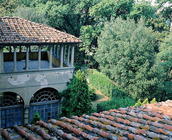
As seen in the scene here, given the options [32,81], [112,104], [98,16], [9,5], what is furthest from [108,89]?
Answer: [9,5]

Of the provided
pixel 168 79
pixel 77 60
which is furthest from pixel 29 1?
pixel 168 79

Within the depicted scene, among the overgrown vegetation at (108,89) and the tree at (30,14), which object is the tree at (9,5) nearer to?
the tree at (30,14)

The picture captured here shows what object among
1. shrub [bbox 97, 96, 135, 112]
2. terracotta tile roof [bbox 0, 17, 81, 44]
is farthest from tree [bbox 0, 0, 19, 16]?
shrub [bbox 97, 96, 135, 112]

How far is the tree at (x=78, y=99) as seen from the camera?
1869 centimetres

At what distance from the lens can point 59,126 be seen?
632 cm

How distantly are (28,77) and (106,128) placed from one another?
13.0 meters

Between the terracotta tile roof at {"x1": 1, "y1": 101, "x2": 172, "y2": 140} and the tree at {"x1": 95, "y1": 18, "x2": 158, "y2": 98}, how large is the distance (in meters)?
17.3

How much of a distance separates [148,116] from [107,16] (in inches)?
1133

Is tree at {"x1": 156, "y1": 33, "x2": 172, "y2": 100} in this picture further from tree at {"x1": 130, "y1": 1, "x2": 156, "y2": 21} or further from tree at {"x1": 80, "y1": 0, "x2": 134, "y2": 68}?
tree at {"x1": 80, "y1": 0, "x2": 134, "y2": 68}

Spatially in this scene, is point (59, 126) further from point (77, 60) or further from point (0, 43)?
point (77, 60)

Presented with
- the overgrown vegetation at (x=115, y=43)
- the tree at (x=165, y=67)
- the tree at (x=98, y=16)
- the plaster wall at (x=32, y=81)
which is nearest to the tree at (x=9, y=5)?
the overgrown vegetation at (x=115, y=43)

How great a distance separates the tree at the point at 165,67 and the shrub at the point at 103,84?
4.03 metres

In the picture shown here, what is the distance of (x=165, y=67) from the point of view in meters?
27.0

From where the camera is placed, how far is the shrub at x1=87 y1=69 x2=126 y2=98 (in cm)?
2666
